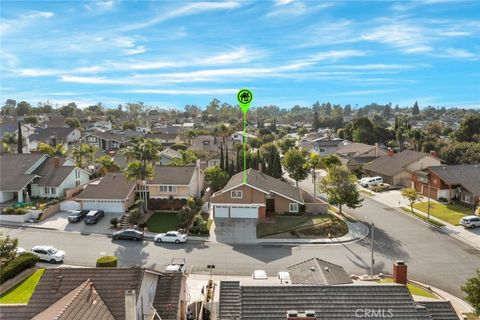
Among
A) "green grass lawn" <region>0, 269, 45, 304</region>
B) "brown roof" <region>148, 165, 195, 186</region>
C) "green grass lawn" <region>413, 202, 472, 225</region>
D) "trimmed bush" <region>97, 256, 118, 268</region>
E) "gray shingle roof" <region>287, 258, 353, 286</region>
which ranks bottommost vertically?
"green grass lawn" <region>0, 269, 45, 304</region>

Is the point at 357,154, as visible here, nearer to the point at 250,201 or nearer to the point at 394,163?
the point at 394,163

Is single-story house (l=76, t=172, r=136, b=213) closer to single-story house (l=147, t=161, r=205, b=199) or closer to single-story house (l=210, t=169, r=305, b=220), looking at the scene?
single-story house (l=147, t=161, r=205, b=199)

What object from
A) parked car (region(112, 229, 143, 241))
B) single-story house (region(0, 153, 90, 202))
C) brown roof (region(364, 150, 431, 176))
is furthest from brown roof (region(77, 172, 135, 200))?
brown roof (region(364, 150, 431, 176))

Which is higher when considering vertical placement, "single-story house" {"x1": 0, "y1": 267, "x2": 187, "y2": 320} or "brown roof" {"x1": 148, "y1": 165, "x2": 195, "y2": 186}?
"brown roof" {"x1": 148, "y1": 165, "x2": 195, "y2": 186}

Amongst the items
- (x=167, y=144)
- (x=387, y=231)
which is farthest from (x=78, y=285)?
(x=167, y=144)

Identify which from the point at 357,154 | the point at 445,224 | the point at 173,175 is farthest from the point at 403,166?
the point at 173,175

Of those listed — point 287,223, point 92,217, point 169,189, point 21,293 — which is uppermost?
point 169,189
